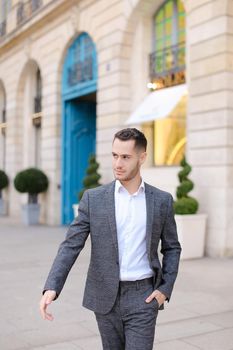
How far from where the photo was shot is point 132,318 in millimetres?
2604

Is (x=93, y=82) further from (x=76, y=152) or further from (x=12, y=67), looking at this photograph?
(x=12, y=67)

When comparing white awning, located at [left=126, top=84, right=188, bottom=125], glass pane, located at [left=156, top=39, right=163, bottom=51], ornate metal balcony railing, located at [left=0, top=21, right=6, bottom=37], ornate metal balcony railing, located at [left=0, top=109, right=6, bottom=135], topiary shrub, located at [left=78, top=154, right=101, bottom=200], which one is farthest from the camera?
ornate metal balcony railing, located at [left=0, top=109, right=6, bottom=135]

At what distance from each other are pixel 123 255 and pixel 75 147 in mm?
13679

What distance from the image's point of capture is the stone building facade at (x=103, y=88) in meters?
9.80

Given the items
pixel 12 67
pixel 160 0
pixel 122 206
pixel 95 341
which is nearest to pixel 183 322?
pixel 95 341

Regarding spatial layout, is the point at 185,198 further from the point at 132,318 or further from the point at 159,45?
the point at 132,318

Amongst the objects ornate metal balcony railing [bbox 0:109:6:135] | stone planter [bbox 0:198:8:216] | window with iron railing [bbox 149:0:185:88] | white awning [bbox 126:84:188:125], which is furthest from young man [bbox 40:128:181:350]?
ornate metal balcony railing [bbox 0:109:6:135]

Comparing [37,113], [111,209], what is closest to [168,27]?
[37,113]

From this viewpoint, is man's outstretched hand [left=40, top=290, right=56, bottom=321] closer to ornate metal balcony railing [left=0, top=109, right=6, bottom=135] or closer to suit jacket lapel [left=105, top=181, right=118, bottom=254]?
suit jacket lapel [left=105, top=181, right=118, bottom=254]

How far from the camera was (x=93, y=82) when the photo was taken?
14.4 meters

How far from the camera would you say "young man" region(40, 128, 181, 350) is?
2604 millimetres

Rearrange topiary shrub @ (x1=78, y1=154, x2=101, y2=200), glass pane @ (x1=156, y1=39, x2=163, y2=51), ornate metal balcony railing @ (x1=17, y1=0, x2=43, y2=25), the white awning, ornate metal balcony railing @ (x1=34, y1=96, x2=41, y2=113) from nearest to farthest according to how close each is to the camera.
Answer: the white awning → glass pane @ (x1=156, y1=39, x2=163, y2=51) → topiary shrub @ (x1=78, y1=154, x2=101, y2=200) → ornate metal balcony railing @ (x1=17, y1=0, x2=43, y2=25) → ornate metal balcony railing @ (x1=34, y1=96, x2=41, y2=113)

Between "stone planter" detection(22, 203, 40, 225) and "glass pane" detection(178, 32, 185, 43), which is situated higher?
"glass pane" detection(178, 32, 185, 43)

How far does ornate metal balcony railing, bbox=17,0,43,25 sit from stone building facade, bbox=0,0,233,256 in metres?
0.06
